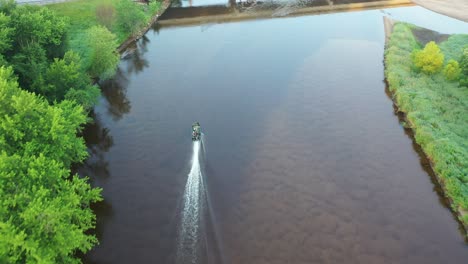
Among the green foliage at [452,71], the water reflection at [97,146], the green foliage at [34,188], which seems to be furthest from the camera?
the green foliage at [452,71]

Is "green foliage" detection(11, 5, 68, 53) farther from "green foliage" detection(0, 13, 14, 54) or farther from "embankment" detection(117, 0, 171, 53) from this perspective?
"embankment" detection(117, 0, 171, 53)

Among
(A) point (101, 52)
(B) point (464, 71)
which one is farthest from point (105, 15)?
(B) point (464, 71)

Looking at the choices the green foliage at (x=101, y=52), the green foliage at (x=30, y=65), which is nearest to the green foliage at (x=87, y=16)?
the green foliage at (x=101, y=52)

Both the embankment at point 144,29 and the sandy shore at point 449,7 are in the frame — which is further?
the sandy shore at point 449,7

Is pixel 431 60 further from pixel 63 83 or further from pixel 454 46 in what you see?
pixel 63 83

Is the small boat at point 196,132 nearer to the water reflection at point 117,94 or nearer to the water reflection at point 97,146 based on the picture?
the water reflection at point 97,146

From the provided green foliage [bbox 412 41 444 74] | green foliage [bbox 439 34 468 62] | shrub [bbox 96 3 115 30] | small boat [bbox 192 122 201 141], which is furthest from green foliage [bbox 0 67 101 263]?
green foliage [bbox 439 34 468 62]
